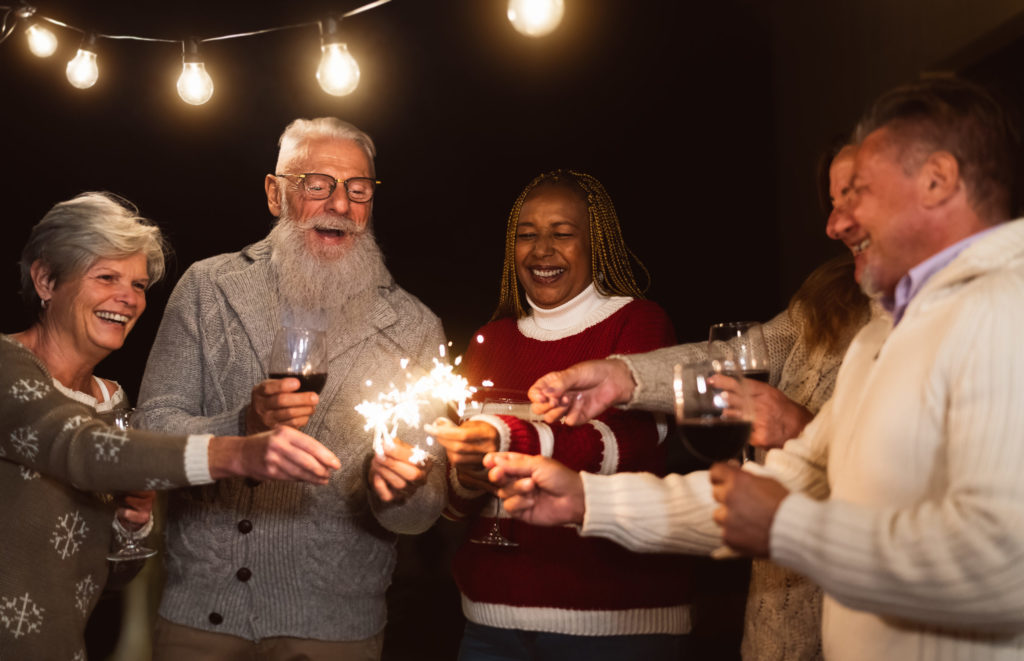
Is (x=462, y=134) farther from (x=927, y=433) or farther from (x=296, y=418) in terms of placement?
(x=927, y=433)

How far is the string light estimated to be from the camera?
4020 millimetres

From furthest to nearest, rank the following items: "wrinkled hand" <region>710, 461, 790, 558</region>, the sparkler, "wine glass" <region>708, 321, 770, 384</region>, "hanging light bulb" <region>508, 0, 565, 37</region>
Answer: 1. "hanging light bulb" <region>508, 0, 565, 37</region>
2. the sparkler
3. "wine glass" <region>708, 321, 770, 384</region>
4. "wrinkled hand" <region>710, 461, 790, 558</region>

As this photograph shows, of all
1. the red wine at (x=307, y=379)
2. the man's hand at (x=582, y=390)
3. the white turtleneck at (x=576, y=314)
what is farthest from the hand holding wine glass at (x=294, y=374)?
the white turtleneck at (x=576, y=314)

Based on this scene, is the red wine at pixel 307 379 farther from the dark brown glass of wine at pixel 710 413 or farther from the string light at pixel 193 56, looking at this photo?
the string light at pixel 193 56

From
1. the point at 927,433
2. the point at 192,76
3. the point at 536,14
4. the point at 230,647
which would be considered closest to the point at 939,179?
the point at 927,433

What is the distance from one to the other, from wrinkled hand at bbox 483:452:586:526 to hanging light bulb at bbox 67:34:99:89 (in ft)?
12.2

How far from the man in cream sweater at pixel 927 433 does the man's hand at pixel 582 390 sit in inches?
23.7

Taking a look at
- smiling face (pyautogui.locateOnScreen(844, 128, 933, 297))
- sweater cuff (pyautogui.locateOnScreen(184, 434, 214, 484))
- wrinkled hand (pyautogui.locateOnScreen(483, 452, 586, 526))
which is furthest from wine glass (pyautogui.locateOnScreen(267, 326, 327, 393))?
smiling face (pyautogui.locateOnScreen(844, 128, 933, 297))

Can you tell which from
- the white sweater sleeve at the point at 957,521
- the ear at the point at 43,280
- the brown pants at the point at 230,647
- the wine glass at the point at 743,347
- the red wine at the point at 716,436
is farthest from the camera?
the ear at the point at 43,280

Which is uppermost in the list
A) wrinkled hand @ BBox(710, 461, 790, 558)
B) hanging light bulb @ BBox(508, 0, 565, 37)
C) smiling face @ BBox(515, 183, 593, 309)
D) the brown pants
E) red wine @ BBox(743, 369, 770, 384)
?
hanging light bulb @ BBox(508, 0, 565, 37)

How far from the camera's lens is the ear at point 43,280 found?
96.0 inches

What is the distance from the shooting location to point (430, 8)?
6074mm

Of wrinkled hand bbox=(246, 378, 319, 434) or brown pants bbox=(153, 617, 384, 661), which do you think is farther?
brown pants bbox=(153, 617, 384, 661)

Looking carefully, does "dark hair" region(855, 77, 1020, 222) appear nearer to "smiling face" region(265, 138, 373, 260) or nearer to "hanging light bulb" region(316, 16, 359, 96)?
"smiling face" region(265, 138, 373, 260)
